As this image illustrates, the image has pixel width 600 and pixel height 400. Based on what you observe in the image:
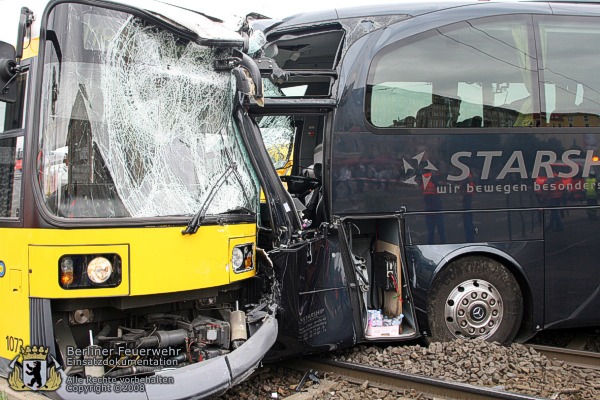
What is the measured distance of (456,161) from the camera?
552 centimetres

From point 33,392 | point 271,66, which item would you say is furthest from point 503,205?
point 33,392

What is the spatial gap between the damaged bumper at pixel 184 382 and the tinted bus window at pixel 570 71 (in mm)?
3661

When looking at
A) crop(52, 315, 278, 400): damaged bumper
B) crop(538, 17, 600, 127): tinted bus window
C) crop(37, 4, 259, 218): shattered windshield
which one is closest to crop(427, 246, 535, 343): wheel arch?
crop(538, 17, 600, 127): tinted bus window

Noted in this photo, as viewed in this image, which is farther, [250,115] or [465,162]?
[465,162]

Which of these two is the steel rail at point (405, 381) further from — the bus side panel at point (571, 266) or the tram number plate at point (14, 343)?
the tram number plate at point (14, 343)

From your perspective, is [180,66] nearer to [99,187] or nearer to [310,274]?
[99,187]

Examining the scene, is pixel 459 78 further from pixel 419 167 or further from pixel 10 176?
pixel 10 176

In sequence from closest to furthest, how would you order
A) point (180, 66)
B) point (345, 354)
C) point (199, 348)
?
1. point (199, 348)
2. point (180, 66)
3. point (345, 354)

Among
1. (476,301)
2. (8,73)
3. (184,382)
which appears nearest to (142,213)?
(184,382)

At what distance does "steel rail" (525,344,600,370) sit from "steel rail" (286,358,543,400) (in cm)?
145

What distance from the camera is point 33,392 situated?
3975 millimetres

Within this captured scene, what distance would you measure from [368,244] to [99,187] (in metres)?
2.71

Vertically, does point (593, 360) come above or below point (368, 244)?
below

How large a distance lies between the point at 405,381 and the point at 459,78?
2833 millimetres
